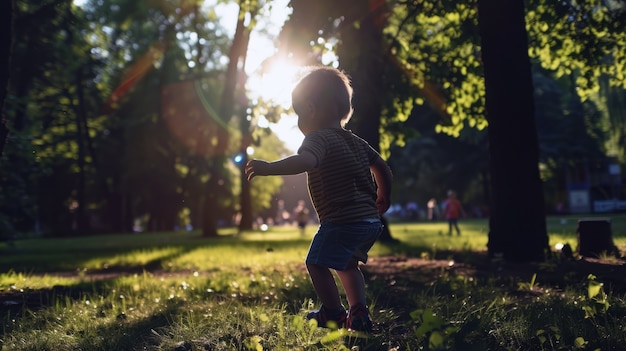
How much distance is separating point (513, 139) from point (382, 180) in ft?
18.0

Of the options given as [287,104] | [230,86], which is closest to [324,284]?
[287,104]

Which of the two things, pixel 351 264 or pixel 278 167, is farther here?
pixel 351 264

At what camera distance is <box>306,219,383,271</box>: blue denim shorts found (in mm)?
3936

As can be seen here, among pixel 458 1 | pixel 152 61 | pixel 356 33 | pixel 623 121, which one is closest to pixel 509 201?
pixel 458 1

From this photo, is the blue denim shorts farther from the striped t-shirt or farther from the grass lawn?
the grass lawn

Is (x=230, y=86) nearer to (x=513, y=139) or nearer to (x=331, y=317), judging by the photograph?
(x=513, y=139)

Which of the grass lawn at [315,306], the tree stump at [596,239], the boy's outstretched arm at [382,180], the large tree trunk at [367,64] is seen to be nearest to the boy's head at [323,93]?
the boy's outstretched arm at [382,180]

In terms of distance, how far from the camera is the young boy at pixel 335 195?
3.97 meters

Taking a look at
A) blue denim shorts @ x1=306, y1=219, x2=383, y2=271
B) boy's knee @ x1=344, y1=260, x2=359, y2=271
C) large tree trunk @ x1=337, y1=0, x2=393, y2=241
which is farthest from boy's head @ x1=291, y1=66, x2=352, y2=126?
large tree trunk @ x1=337, y1=0, x2=393, y2=241

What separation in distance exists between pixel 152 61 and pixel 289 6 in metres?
26.6

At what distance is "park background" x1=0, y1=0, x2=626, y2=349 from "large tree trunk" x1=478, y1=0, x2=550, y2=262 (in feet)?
0.07

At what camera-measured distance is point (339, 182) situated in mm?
4055

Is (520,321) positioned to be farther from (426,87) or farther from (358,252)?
(426,87)

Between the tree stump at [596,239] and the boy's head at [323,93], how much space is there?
274 inches
